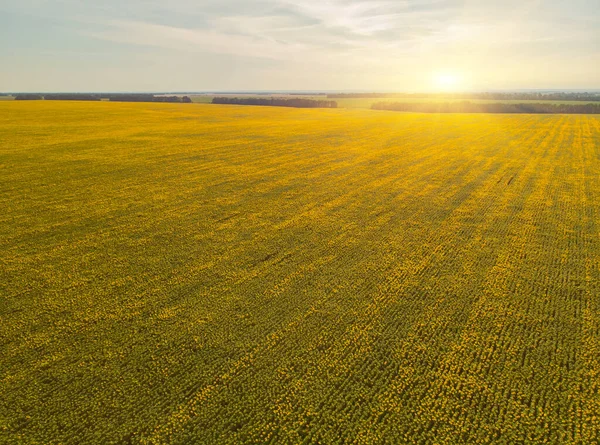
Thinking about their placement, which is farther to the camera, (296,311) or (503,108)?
(503,108)

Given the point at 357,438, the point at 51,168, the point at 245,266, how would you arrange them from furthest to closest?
the point at 51,168 < the point at 245,266 < the point at 357,438

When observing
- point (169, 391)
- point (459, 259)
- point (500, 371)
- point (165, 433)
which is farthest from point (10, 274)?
point (459, 259)

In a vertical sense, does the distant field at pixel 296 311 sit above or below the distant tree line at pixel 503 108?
below

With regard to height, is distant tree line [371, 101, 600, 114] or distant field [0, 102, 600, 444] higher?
distant tree line [371, 101, 600, 114]

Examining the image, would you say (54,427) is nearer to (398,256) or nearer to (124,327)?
(124,327)

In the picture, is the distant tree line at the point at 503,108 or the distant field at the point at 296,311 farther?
the distant tree line at the point at 503,108

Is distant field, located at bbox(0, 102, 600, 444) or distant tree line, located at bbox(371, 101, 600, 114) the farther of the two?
distant tree line, located at bbox(371, 101, 600, 114)

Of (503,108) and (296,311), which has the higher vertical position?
(503,108)

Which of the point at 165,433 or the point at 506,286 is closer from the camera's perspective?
the point at 165,433
